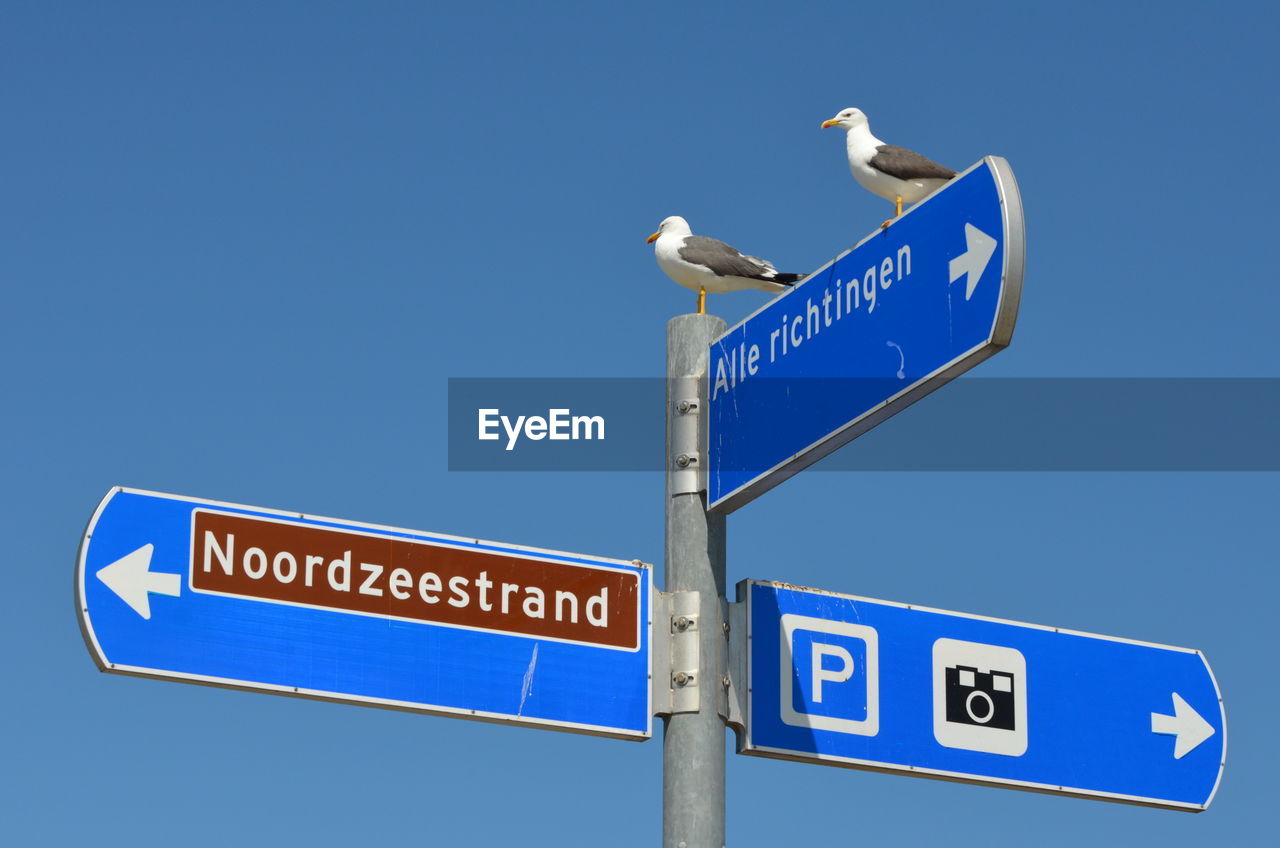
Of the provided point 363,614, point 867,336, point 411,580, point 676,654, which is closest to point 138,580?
point 363,614

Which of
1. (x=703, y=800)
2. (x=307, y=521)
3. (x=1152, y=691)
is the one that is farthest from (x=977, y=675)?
(x=307, y=521)

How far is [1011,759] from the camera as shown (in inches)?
202

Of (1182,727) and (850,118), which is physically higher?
(850,118)

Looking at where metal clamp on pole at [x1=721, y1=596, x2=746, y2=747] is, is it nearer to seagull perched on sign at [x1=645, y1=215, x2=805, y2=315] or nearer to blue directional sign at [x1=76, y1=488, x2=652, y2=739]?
blue directional sign at [x1=76, y1=488, x2=652, y2=739]

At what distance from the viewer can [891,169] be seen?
17.5 feet

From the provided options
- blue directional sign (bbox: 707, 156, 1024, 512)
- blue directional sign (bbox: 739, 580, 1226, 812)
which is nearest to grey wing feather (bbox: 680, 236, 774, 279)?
blue directional sign (bbox: 707, 156, 1024, 512)

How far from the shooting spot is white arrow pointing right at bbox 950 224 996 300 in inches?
150

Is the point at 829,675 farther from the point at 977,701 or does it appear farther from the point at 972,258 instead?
the point at 972,258

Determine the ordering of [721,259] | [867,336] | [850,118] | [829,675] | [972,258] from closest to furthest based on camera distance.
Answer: [972,258] → [867,336] → [829,675] → [721,259] → [850,118]

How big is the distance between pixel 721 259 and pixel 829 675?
1241 mm

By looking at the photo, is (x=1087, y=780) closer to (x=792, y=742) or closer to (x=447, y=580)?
(x=792, y=742)

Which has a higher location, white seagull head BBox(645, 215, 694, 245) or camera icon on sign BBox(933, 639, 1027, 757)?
white seagull head BBox(645, 215, 694, 245)

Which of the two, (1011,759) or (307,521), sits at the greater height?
(307,521)

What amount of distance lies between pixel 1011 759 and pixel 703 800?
1138mm
